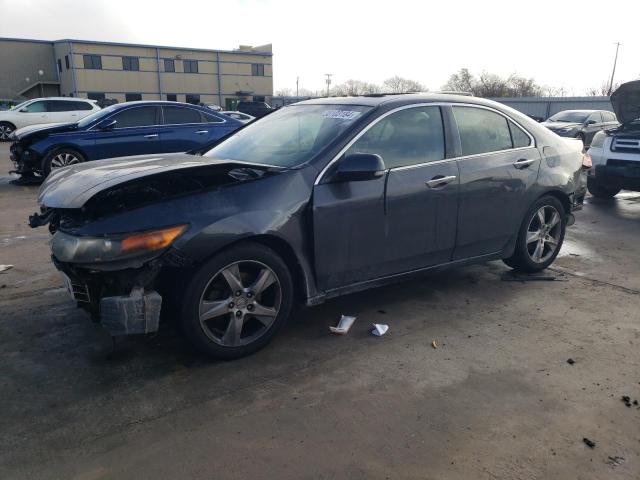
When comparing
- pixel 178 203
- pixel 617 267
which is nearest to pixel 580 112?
pixel 617 267

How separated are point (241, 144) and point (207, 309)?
1.75 m

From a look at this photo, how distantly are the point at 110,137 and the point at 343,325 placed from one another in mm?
7426

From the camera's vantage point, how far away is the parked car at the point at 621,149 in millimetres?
8172

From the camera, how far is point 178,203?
3.19 metres

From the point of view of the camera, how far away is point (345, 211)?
12.1 ft

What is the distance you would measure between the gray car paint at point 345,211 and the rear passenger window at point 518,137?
7 cm

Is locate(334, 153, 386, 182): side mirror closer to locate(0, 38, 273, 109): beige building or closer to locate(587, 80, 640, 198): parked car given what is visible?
locate(587, 80, 640, 198): parked car

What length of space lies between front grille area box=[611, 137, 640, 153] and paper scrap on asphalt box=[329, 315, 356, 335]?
21.0 ft

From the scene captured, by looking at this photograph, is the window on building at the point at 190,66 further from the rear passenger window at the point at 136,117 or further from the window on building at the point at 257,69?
the rear passenger window at the point at 136,117

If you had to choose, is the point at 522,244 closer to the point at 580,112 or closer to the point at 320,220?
the point at 320,220

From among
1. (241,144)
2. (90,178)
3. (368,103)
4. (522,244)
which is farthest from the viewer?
(522,244)

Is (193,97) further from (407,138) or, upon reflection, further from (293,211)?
(293,211)

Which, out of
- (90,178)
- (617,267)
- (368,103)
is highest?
(368,103)

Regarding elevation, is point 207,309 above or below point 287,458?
above
